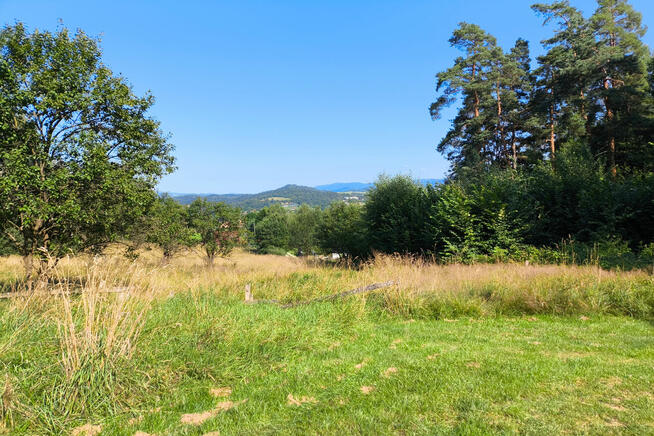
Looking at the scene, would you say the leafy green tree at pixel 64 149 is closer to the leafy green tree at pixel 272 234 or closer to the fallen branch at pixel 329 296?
the fallen branch at pixel 329 296

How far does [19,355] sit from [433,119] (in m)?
28.9

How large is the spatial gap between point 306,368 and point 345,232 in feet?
76.5

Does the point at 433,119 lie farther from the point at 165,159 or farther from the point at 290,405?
the point at 290,405

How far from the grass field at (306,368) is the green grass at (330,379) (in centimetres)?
2

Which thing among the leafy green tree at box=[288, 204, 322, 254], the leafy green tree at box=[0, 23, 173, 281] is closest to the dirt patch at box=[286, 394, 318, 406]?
the leafy green tree at box=[0, 23, 173, 281]

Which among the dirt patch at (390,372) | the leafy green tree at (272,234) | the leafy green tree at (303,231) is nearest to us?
the dirt patch at (390,372)

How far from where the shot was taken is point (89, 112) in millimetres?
7688

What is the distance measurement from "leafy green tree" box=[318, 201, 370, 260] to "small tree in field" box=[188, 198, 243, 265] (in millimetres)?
8469

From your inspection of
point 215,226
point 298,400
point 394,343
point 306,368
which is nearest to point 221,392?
point 298,400

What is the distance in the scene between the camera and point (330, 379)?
409 centimetres

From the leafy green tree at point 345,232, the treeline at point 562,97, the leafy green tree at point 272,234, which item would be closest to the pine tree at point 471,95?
the treeline at point 562,97

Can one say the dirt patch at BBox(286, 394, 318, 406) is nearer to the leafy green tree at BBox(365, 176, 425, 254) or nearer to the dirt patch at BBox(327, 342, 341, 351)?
the dirt patch at BBox(327, 342, 341, 351)

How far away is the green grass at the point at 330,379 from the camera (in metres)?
3.00

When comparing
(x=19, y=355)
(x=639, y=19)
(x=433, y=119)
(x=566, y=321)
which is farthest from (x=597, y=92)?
(x=19, y=355)
